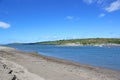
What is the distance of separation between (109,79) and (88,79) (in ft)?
6.98

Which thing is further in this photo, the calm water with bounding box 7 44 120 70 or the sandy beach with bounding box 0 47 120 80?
the calm water with bounding box 7 44 120 70

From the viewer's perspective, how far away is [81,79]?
56.4 ft

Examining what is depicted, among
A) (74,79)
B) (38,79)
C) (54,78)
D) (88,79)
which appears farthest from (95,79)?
(38,79)

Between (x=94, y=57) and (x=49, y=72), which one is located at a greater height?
(x=49, y=72)

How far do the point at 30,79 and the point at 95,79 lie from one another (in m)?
5.72

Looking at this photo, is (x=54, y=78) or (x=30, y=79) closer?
(x=30, y=79)

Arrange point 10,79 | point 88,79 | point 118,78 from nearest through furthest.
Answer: point 10,79, point 88,79, point 118,78

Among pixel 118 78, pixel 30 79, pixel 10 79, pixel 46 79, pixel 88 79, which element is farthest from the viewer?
pixel 118 78

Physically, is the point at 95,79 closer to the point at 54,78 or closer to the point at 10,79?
the point at 54,78

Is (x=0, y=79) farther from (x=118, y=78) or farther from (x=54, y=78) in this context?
(x=118, y=78)

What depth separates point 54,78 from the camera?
16891 mm

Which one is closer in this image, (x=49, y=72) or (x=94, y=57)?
(x=49, y=72)

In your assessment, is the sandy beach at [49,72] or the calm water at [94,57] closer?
the sandy beach at [49,72]

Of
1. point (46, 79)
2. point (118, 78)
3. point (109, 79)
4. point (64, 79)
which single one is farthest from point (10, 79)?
point (118, 78)
